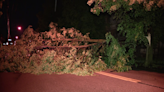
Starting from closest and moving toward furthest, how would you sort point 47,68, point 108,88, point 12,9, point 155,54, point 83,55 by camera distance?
point 108,88
point 47,68
point 83,55
point 155,54
point 12,9

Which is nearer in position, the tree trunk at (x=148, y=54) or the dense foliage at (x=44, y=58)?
the dense foliage at (x=44, y=58)

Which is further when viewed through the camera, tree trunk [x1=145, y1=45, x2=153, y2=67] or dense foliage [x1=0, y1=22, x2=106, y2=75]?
tree trunk [x1=145, y1=45, x2=153, y2=67]

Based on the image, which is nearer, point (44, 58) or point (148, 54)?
point (44, 58)

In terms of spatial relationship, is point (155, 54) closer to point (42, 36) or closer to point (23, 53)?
point (42, 36)

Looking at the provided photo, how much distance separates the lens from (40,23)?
28891 mm

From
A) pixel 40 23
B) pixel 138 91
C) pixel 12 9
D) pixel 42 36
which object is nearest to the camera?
pixel 138 91

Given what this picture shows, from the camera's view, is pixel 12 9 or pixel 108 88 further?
pixel 12 9

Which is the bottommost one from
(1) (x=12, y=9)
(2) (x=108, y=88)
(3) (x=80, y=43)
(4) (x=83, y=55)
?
(2) (x=108, y=88)

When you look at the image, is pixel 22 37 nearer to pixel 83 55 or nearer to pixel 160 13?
pixel 83 55

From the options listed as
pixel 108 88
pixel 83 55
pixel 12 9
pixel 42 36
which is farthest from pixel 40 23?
pixel 108 88

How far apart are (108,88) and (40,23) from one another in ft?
83.3

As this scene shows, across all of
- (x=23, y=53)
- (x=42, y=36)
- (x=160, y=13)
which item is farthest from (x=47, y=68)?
(x=160, y=13)

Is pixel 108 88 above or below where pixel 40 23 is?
below

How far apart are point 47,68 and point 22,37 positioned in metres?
3.05
